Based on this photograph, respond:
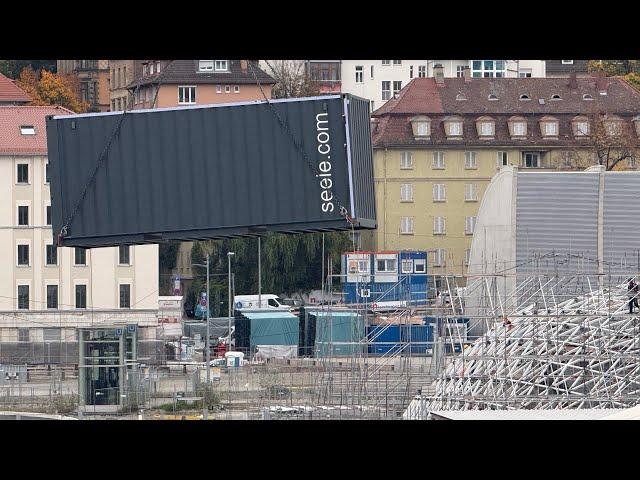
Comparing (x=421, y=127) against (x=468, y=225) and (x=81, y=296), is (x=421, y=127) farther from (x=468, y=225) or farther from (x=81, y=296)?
(x=81, y=296)

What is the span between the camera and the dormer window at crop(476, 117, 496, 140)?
72438 mm

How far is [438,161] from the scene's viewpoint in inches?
2840

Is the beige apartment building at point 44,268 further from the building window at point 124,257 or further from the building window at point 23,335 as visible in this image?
the building window at point 23,335

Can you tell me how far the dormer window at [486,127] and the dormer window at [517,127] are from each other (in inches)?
30.8

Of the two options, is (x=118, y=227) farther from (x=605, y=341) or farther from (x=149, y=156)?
(x=605, y=341)

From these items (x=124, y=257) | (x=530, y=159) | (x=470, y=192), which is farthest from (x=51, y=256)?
(x=530, y=159)

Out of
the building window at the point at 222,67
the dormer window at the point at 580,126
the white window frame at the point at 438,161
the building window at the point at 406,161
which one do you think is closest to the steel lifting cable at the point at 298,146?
the building window at the point at 406,161

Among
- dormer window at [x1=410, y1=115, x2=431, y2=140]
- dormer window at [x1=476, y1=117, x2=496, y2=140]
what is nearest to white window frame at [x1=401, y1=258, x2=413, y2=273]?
dormer window at [x1=410, y1=115, x2=431, y2=140]

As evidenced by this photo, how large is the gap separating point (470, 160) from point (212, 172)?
4329 centimetres

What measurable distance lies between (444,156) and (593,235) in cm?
1968

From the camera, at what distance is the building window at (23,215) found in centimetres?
5722

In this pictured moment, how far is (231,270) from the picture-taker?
6719cm

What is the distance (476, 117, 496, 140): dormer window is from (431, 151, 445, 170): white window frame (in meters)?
1.97
